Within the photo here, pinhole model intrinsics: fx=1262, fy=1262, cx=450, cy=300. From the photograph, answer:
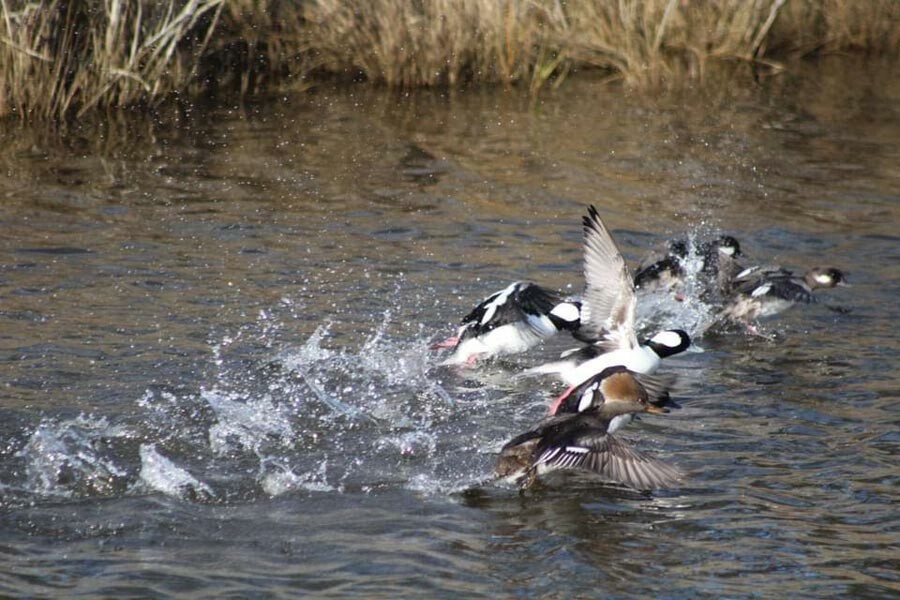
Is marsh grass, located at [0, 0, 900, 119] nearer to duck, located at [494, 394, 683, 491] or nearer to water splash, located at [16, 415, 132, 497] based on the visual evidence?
water splash, located at [16, 415, 132, 497]

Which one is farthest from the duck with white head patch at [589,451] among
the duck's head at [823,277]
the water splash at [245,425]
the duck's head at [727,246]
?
the duck's head at [727,246]

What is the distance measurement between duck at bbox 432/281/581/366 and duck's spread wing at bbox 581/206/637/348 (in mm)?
199

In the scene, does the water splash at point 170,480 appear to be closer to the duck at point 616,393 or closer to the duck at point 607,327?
the duck at point 616,393

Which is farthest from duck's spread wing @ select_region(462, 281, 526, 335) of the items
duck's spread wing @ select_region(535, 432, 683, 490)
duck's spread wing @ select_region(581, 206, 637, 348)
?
duck's spread wing @ select_region(535, 432, 683, 490)

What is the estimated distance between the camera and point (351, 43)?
14.1 metres

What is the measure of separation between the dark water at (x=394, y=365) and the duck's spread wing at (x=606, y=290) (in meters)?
0.48

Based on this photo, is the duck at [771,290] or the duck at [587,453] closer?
the duck at [587,453]

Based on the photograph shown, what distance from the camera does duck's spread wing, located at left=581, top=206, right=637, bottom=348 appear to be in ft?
24.0

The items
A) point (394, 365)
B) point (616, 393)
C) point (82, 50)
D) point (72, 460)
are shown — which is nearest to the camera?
point (72, 460)

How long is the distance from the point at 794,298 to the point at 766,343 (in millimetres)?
341

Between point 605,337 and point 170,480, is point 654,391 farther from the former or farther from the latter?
point 170,480

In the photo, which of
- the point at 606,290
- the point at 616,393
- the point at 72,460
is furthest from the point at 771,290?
the point at 72,460

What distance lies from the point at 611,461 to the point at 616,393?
0.56m

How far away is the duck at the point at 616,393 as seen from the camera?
6027mm
